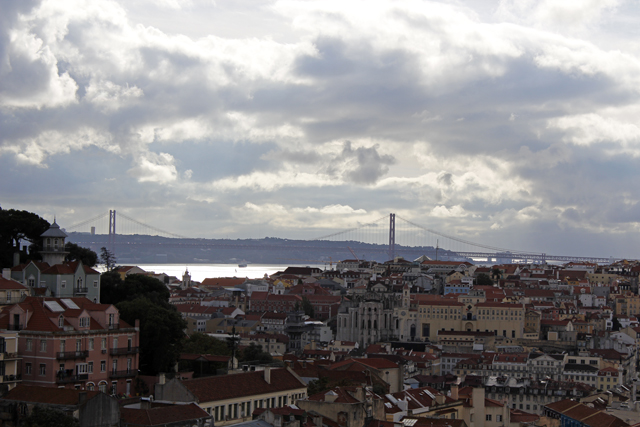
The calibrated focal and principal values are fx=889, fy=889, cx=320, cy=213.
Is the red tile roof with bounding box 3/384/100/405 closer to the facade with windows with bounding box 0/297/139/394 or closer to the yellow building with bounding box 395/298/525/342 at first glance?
the facade with windows with bounding box 0/297/139/394

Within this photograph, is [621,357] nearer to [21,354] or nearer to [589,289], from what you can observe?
[589,289]

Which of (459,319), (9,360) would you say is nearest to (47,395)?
(9,360)

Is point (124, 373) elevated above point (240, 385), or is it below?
below

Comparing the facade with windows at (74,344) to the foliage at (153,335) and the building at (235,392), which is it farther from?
the building at (235,392)

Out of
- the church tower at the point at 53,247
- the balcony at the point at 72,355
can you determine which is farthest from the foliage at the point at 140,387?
the church tower at the point at 53,247

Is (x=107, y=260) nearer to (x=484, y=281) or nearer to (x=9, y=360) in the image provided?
(x=484, y=281)

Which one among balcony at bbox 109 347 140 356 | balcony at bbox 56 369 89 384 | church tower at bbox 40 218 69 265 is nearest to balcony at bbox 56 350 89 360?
balcony at bbox 56 369 89 384

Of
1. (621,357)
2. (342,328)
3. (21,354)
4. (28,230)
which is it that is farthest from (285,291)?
(21,354)
